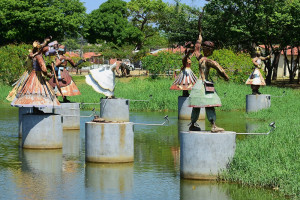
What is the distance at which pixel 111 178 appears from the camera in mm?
11578

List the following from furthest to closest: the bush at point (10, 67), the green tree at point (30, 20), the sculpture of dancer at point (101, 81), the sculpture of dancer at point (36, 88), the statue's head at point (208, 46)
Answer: the green tree at point (30, 20), the bush at point (10, 67), the sculpture of dancer at point (101, 81), the sculpture of dancer at point (36, 88), the statue's head at point (208, 46)

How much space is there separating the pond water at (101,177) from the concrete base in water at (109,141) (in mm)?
174

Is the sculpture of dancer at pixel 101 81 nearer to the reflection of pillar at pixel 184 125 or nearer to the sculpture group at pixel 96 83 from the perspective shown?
the sculpture group at pixel 96 83

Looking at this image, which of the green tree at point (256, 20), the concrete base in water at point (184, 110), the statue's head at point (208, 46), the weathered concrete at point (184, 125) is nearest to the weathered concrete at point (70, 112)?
the weathered concrete at point (184, 125)

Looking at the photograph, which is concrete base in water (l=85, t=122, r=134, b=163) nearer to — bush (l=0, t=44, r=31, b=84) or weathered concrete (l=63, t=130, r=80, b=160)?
weathered concrete (l=63, t=130, r=80, b=160)

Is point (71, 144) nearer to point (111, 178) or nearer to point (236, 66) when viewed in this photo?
point (111, 178)

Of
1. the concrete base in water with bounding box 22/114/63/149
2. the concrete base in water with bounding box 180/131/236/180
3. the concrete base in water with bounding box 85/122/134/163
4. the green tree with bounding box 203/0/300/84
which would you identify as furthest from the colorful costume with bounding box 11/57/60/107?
the green tree with bounding box 203/0/300/84

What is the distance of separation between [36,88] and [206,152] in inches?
207

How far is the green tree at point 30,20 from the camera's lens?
185 feet

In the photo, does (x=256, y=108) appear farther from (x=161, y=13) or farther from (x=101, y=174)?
(x=161, y=13)

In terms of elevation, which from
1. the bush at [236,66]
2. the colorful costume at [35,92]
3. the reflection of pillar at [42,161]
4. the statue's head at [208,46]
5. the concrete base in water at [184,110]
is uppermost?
the bush at [236,66]

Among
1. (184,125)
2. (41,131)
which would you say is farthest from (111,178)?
(184,125)

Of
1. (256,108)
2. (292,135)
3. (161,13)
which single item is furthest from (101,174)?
(161,13)

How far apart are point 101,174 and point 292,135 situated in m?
4.54
